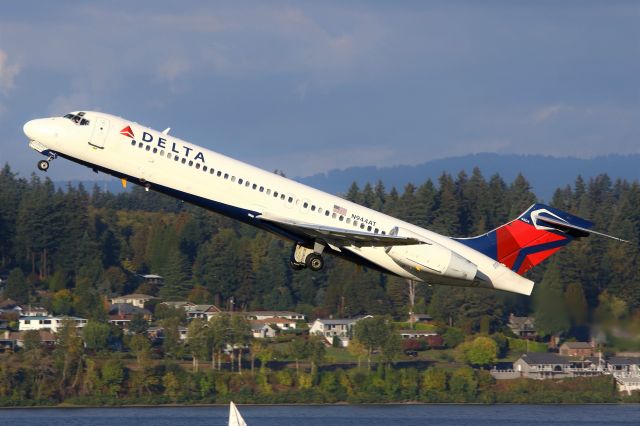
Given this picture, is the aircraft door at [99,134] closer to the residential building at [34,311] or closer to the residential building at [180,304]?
the residential building at [34,311]

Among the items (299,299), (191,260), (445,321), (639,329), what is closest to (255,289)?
(299,299)

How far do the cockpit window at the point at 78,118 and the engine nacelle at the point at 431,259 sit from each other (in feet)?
39.2

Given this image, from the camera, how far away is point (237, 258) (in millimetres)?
149000

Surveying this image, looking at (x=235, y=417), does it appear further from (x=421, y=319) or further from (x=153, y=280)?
(x=153, y=280)

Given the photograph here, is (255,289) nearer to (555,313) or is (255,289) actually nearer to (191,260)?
(191,260)

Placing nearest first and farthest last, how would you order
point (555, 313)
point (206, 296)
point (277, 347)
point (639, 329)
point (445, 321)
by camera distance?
1. point (555, 313)
2. point (639, 329)
3. point (277, 347)
4. point (445, 321)
5. point (206, 296)

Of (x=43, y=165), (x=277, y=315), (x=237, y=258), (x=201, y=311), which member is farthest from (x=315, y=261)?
(x=237, y=258)

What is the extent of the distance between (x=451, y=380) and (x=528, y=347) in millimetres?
9227

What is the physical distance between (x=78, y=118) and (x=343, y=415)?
53155 millimetres

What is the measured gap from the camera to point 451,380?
10144 centimetres

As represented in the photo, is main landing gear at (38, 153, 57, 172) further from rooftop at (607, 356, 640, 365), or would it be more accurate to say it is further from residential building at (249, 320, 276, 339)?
residential building at (249, 320, 276, 339)

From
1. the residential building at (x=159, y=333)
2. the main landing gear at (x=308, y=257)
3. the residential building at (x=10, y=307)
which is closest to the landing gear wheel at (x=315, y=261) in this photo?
the main landing gear at (x=308, y=257)

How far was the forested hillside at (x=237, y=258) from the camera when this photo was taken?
121356mm

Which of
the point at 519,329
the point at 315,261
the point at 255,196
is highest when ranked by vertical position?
the point at 255,196
